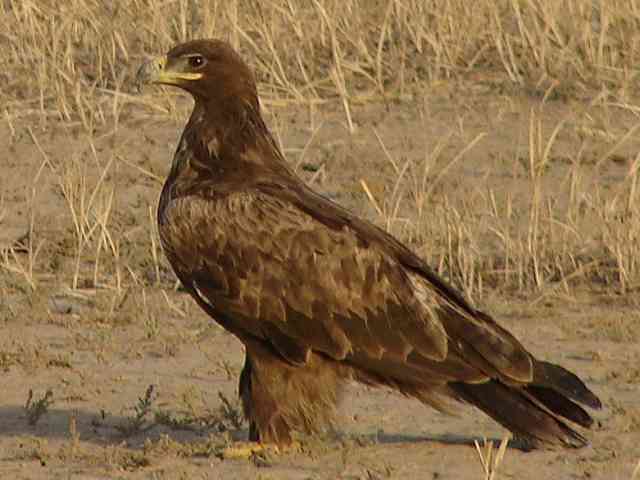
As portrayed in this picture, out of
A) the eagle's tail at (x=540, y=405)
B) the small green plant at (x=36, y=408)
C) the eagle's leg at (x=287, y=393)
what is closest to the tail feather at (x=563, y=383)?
the eagle's tail at (x=540, y=405)

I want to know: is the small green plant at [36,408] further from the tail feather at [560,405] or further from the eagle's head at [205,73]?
the tail feather at [560,405]

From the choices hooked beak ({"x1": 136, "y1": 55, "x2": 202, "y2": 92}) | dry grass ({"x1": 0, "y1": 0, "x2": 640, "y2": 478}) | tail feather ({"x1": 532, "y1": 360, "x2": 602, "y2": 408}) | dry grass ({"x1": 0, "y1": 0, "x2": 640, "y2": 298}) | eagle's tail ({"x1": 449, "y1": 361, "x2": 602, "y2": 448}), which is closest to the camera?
tail feather ({"x1": 532, "y1": 360, "x2": 602, "y2": 408})

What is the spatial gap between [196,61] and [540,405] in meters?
1.86

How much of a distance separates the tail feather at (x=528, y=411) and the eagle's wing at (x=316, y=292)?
7 centimetres

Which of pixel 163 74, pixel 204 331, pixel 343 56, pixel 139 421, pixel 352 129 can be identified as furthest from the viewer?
pixel 343 56

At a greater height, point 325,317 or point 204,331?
point 325,317

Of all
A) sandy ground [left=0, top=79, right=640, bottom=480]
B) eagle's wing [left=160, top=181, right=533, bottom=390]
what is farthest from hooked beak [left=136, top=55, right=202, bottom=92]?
sandy ground [left=0, top=79, right=640, bottom=480]

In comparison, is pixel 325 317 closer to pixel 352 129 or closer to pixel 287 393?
pixel 287 393

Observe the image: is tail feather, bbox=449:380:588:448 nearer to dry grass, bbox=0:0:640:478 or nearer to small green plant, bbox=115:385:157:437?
small green plant, bbox=115:385:157:437

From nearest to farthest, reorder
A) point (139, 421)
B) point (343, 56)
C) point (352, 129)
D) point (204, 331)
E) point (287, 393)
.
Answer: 1. point (287, 393)
2. point (139, 421)
3. point (204, 331)
4. point (352, 129)
5. point (343, 56)

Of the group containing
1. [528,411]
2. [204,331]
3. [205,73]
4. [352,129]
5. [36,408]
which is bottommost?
[352,129]

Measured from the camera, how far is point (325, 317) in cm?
679

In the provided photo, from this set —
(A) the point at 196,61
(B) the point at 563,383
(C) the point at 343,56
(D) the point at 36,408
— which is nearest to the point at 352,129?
(C) the point at 343,56

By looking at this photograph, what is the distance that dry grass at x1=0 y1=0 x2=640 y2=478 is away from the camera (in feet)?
30.1
